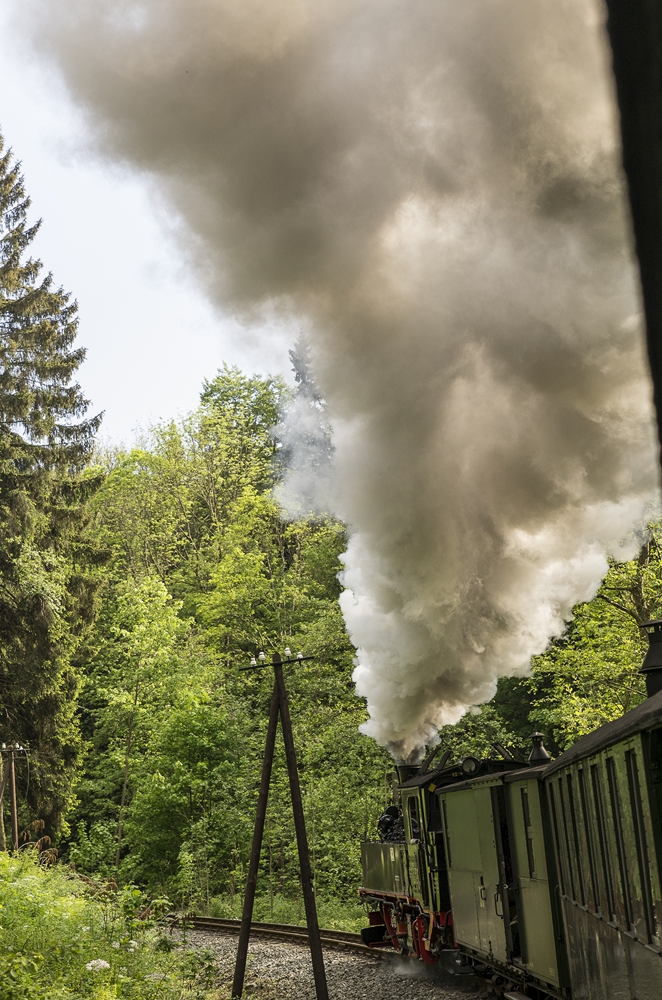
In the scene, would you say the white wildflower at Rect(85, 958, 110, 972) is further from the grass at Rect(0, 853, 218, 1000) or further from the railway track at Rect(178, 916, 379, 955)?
the railway track at Rect(178, 916, 379, 955)

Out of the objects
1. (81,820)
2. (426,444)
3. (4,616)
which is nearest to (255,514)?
(81,820)

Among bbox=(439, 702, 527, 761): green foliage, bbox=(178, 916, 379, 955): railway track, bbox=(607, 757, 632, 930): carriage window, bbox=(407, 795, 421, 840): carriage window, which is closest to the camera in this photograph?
bbox=(607, 757, 632, 930): carriage window

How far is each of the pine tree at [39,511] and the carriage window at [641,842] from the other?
716 inches

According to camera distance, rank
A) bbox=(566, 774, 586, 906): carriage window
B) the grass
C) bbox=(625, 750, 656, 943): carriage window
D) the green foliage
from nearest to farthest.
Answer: bbox=(625, 750, 656, 943): carriage window → bbox=(566, 774, 586, 906): carriage window → the grass → the green foliage

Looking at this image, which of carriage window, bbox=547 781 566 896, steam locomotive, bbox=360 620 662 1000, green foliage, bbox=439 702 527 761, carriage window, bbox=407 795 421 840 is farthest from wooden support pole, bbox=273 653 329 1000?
green foliage, bbox=439 702 527 761

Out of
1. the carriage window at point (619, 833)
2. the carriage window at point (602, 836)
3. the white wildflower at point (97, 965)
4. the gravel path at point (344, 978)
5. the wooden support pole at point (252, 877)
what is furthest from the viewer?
the wooden support pole at point (252, 877)

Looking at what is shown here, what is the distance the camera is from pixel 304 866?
13367 mm

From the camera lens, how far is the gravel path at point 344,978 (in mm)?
11266

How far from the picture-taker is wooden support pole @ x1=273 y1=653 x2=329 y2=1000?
38.7ft

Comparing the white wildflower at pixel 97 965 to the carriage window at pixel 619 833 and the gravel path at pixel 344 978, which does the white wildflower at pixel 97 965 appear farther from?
the carriage window at pixel 619 833

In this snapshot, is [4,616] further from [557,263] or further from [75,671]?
[557,263]

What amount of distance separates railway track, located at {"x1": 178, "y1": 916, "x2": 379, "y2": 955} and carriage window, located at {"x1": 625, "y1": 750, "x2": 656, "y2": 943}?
417 inches

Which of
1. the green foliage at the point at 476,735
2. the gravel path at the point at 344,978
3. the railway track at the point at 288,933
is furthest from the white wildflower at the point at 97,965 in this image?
the green foliage at the point at 476,735

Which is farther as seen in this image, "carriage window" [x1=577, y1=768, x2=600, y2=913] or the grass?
the grass
